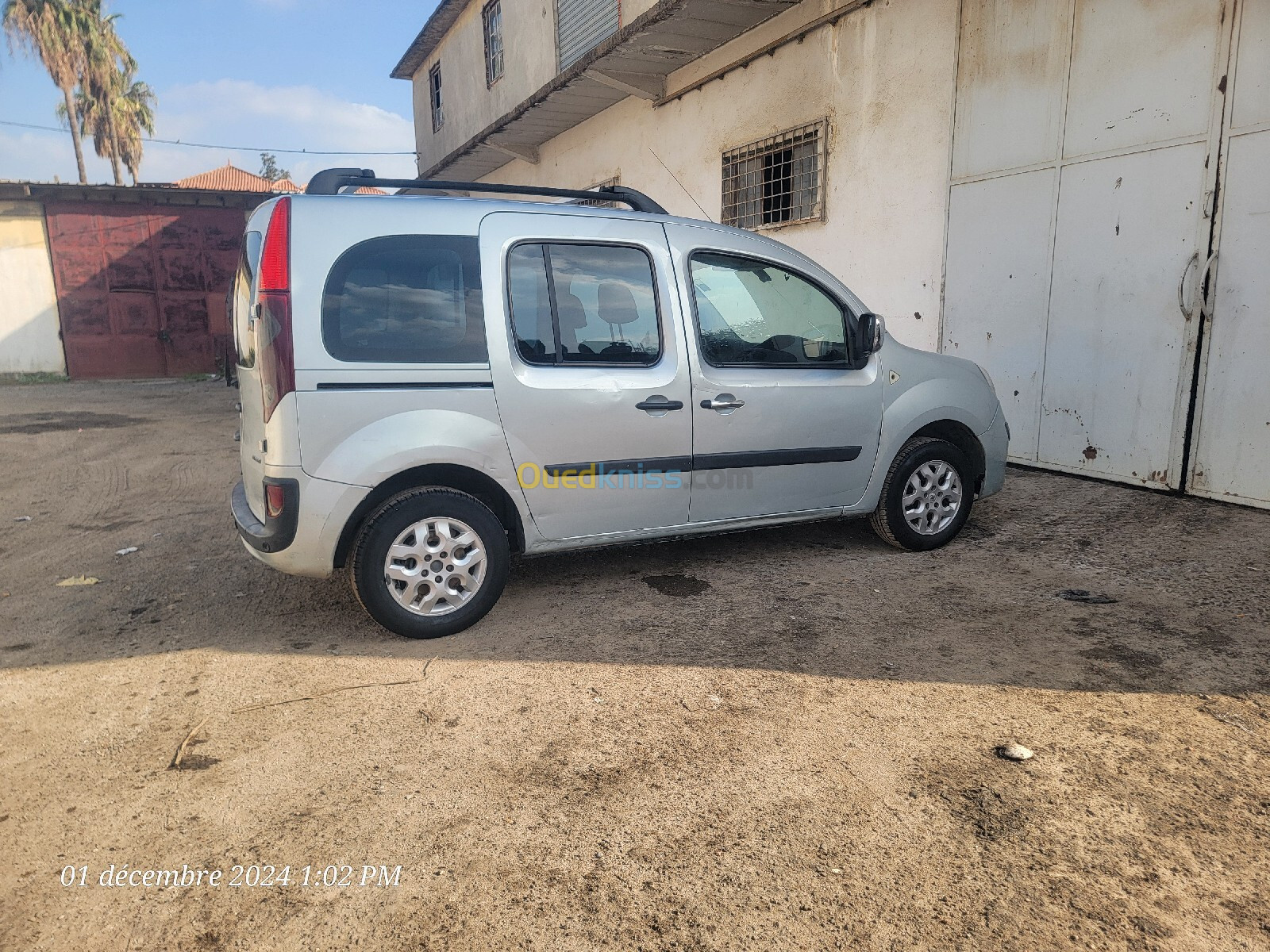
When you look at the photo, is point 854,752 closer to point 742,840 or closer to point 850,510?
point 742,840

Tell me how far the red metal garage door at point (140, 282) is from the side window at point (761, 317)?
1707cm

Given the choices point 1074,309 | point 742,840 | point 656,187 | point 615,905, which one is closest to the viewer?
point 615,905

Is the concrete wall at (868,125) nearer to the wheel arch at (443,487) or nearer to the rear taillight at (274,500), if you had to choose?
the wheel arch at (443,487)

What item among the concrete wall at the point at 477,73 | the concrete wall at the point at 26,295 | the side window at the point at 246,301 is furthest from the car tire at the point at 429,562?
the concrete wall at the point at 26,295

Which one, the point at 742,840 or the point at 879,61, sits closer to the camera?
the point at 742,840

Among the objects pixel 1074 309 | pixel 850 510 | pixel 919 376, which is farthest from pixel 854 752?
pixel 1074 309

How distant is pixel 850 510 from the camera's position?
447cm

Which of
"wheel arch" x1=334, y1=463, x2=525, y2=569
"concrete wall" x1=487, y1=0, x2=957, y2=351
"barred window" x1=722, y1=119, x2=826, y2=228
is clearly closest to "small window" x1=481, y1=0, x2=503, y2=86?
"concrete wall" x1=487, y1=0, x2=957, y2=351

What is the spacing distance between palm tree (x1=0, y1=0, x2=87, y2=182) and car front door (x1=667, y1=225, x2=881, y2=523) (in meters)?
35.8

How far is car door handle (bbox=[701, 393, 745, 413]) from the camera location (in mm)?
3914

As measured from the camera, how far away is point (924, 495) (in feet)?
15.2

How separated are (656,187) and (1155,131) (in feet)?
22.0

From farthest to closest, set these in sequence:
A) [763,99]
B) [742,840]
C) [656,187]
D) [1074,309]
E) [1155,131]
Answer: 1. [656,187]
2. [763,99]
3. [1074,309]
4. [1155,131]
5. [742,840]

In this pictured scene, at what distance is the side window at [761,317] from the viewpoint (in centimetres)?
397
